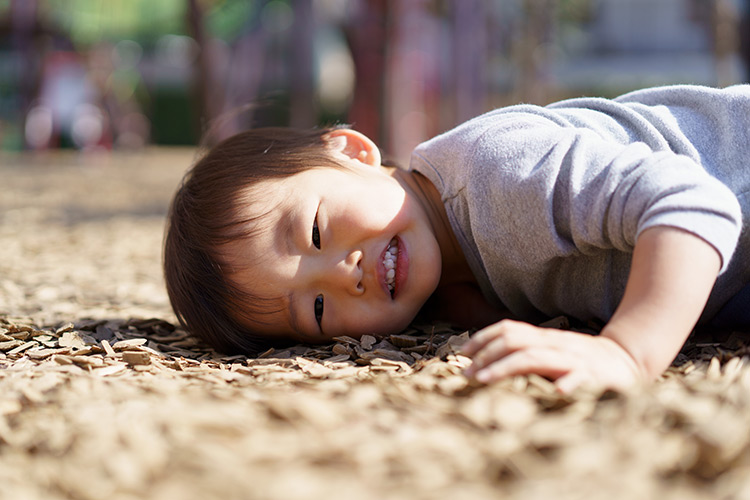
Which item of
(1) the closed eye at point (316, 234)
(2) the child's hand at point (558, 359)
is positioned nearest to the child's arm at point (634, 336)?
(2) the child's hand at point (558, 359)

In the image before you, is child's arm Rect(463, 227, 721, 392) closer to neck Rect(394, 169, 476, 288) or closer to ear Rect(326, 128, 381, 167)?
neck Rect(394, 169, 476, 288)

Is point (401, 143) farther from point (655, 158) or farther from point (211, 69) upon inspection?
point (655, 158)

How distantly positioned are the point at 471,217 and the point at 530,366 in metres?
0.68

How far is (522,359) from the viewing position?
58.9 inches

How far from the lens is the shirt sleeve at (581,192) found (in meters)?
1.66

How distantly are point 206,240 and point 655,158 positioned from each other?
124 cm

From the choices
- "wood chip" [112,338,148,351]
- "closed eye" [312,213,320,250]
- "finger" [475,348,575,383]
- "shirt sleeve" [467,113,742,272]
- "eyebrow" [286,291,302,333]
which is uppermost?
"shirt sleeve" [467,113,742,272]

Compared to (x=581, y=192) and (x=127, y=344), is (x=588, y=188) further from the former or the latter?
(x=127, y=344)

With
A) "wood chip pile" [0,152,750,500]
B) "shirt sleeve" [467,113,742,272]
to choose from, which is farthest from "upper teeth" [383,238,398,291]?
"shirt sleeve" [467,113,742,272]

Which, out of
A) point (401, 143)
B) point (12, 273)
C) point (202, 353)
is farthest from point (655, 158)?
point (401, 143)

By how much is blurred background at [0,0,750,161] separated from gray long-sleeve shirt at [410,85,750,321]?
1.02 metres

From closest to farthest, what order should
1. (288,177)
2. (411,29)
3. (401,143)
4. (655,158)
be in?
(655,158)
(288,177)
(401,143)
(411,29)

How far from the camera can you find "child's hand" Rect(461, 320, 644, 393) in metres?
1.48

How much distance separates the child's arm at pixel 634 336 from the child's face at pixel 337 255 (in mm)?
587
